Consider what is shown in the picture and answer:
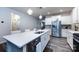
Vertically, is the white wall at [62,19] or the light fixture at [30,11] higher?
the light fixture at [30,11]

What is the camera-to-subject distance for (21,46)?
0.95 meters

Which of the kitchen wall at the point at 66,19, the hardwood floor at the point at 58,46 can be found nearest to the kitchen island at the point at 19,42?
the hardwood floor at the point at 58,46

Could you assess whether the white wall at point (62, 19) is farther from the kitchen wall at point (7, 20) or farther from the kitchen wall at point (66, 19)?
the kitchen wall at point (7, 20)

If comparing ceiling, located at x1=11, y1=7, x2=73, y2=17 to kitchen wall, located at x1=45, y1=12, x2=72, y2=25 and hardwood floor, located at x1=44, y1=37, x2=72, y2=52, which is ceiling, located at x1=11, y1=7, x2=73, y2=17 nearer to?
kitchen wall, located at x1=45, y1=12, x2=72, y2=25

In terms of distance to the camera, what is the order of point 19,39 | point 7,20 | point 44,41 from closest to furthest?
point 7,20 → point 19,39 → point 44,41

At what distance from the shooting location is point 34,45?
3.83 feet

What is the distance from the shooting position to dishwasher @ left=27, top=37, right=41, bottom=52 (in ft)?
3.61

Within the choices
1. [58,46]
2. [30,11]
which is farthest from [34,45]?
[30,11]

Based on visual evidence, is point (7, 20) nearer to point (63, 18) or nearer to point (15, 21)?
point (15, 21)

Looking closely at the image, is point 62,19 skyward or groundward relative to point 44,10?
groundward

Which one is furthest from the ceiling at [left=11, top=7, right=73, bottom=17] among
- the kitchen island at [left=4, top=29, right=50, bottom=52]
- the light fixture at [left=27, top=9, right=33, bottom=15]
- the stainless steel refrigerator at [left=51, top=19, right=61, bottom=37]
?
the kitchen island at [left=4, top=29, right=50, bottom=52]

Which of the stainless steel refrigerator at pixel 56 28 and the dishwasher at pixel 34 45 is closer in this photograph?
the dishwasher at pixel 34 45

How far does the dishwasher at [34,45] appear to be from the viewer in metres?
1.10
